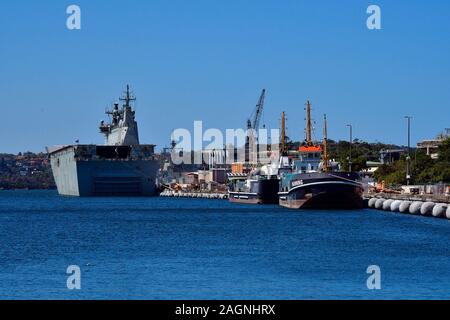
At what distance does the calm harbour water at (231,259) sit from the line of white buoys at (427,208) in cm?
134

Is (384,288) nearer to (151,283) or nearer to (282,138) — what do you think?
(151,283)

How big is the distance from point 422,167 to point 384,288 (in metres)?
104

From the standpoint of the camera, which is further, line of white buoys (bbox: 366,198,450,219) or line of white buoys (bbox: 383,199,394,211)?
line of white buoys (bbox: 383,199,394,211)

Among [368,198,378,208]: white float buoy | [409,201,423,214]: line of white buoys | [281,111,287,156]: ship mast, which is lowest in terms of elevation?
[368,198,378,208]: white float buoy

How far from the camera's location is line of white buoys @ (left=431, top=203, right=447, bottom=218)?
7800cm

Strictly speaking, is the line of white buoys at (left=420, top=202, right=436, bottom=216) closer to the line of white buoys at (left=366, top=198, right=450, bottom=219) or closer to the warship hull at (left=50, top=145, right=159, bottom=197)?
the line of white buoys at (left=366, top=198, right=450, bottom=219)

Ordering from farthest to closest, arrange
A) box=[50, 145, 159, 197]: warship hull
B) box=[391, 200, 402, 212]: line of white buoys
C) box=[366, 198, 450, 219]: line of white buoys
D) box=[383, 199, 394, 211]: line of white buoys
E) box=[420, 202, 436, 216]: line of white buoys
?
1. box=[50, 145, 159, 197]: warship hull
2. box=[383, 199, 394, 211]: line of white buoys
3. box=[391, 200, 402, 212]: line of white buoys
4. box=[420, 202, 436, 216]: line of white buoys
5. box=[366, 198, 450, 219]: line of white buoys

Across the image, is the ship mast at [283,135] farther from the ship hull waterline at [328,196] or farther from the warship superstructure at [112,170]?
the warship superstructure at [112,170]

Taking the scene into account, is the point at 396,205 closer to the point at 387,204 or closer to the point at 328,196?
the point at 387,204

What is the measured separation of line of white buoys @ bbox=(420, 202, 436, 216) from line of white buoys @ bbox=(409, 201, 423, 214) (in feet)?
3.87

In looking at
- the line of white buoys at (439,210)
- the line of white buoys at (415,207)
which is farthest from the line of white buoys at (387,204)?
the line of white buoys at (439,210)

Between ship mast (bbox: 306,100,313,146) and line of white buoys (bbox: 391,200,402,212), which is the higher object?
ship mast (bbox: 306,100,313,146)

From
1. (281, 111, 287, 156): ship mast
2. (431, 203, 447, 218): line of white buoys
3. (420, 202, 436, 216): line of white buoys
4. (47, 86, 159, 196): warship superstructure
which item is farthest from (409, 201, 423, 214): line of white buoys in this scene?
(47, 86, 159, 196): warship superstructure

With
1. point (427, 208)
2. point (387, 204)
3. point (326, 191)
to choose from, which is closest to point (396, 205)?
point (387, 204)
